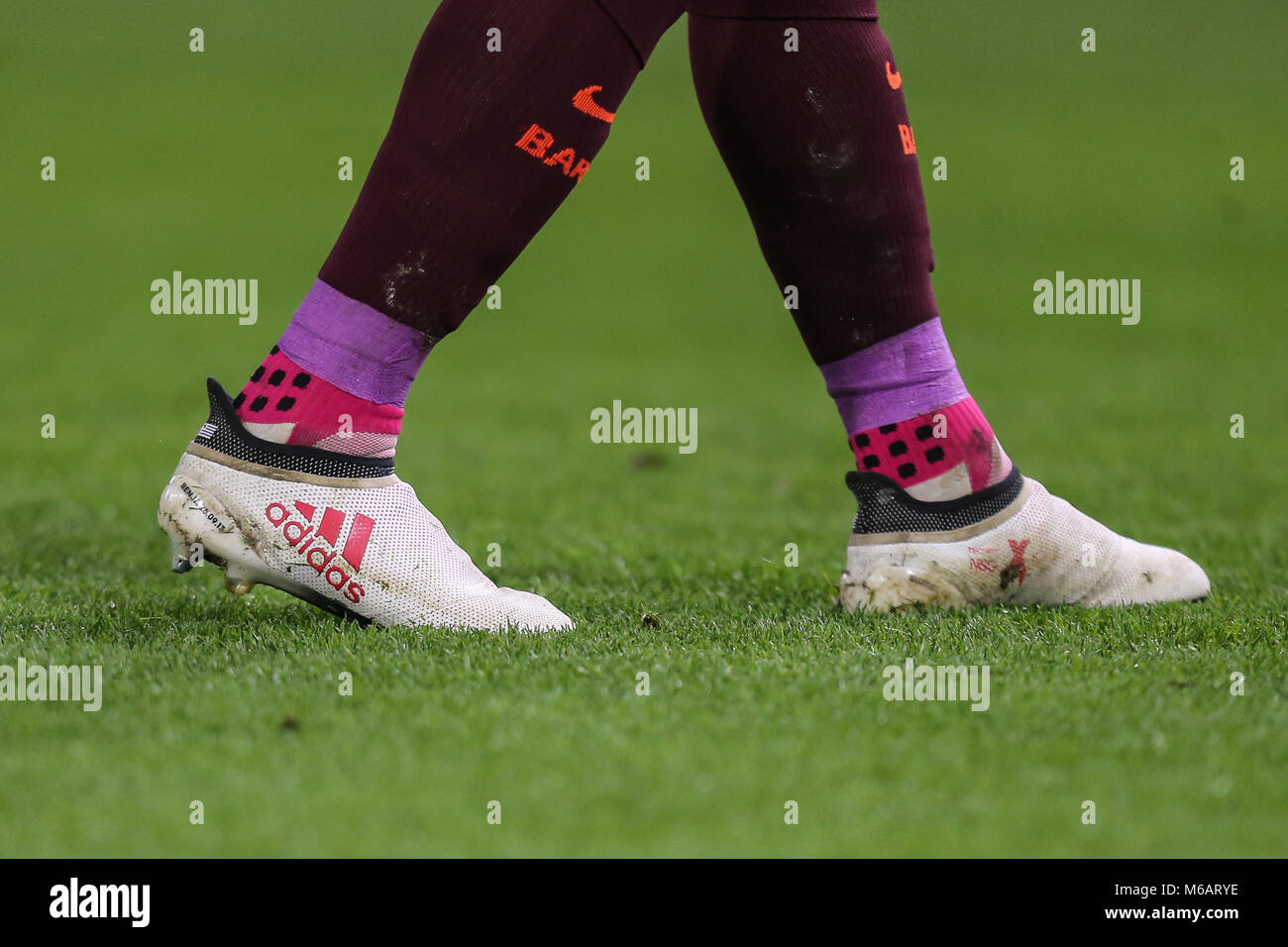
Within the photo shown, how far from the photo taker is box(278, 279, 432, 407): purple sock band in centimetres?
191

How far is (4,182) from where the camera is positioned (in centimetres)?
885

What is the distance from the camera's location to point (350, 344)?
6.28 feet

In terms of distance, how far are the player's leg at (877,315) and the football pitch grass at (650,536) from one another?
11 cm

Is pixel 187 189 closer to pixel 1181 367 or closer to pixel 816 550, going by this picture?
pixel 1181 367

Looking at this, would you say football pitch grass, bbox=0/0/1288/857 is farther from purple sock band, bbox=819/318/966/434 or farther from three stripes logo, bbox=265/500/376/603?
purple sock band, bbox=819/318/966/434

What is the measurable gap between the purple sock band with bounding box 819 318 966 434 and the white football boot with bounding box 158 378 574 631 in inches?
21.7

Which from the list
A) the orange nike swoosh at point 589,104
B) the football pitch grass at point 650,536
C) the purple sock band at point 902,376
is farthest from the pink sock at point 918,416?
the orange nike swoosh at point 589,104

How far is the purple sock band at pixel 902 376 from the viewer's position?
7.12ft

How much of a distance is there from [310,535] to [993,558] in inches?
36.4

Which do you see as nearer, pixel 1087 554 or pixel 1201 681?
pixel 1201 681

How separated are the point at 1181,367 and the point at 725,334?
169cm

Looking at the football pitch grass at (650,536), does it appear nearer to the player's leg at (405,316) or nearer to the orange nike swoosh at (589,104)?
the player's leg at (405,316)

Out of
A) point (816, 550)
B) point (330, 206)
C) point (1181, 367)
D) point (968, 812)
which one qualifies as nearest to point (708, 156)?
point (330, 206)

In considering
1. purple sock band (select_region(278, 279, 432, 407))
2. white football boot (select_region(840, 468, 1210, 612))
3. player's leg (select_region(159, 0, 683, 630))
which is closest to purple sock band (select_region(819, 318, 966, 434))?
white football boot (select_region(840, 468, 1210, 612))
